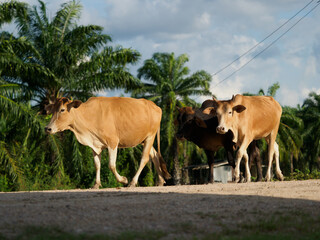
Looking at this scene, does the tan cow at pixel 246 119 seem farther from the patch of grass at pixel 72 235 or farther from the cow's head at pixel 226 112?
the patch of grass at pixel 72 235

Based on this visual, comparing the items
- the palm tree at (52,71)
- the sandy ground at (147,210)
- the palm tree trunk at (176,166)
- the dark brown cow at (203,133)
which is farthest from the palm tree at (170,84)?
the sandy ground at (147,210)

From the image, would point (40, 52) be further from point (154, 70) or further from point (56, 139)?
point (154, 70)

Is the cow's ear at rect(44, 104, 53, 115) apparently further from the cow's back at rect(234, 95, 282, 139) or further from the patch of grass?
the patch of grass

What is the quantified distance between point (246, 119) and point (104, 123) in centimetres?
382

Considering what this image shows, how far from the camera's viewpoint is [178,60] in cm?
3478

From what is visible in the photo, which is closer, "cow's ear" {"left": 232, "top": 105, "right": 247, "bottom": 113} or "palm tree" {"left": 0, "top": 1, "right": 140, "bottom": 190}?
"cow's ear" {"left": 232, "top": 105, "right": 247, "bottom": 113}

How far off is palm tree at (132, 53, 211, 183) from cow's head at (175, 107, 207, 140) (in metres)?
16.3

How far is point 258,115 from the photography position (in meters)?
14.8

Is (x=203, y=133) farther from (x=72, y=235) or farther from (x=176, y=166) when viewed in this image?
(x=176, y=166)

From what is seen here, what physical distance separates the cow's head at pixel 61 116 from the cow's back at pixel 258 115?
4331mm

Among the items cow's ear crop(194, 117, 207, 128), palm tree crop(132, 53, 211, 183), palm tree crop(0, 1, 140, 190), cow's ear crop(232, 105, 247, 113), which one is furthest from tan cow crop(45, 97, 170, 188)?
palm tree crop(132, 53, 211, 183)

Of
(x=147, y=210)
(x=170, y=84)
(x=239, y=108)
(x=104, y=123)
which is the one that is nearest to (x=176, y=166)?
(x=170, y=84)

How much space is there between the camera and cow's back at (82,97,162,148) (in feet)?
42.9

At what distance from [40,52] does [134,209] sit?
19619 mm
